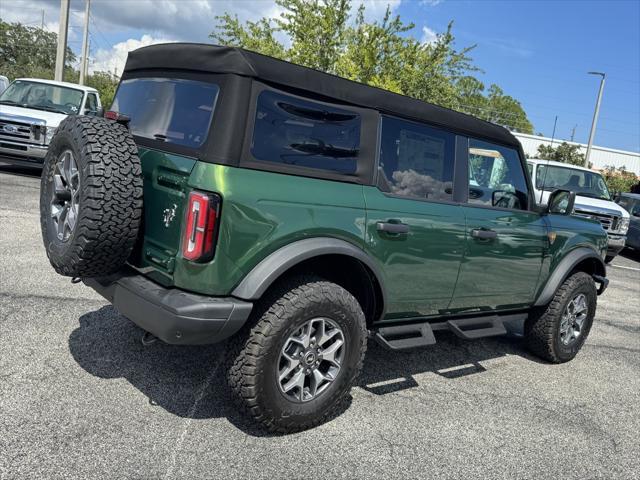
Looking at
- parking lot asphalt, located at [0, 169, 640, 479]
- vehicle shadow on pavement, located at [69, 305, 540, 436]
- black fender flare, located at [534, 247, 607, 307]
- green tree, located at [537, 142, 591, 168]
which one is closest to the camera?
parking lot asphalt, located at [0, 169, 640, 479]

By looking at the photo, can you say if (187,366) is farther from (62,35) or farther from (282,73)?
(62,35)

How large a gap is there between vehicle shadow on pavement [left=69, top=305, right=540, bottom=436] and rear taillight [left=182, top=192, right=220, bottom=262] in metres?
1.03

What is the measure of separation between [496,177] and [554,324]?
57.4 inches

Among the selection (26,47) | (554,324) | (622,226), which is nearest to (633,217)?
(622,226)

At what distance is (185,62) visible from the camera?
3.22 m

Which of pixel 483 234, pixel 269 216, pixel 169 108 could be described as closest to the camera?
pixel 269 216

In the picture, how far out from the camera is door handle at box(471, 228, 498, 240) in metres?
4.01

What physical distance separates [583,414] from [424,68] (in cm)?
1422

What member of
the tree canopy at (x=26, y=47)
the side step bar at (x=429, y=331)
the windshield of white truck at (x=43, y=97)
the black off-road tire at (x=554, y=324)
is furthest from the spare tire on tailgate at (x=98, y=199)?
the tree canopy at (x=26, y=47)

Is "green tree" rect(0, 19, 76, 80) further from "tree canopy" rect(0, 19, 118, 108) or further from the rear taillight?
Result: the rear taillight

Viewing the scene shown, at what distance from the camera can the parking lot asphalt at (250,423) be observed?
2834 millimetres

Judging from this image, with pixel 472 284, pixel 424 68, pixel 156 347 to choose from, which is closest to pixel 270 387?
pixel 156 347

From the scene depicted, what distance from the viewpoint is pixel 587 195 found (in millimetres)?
11539

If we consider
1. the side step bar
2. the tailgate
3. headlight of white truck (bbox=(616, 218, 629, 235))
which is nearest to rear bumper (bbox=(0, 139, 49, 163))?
the tailgate
